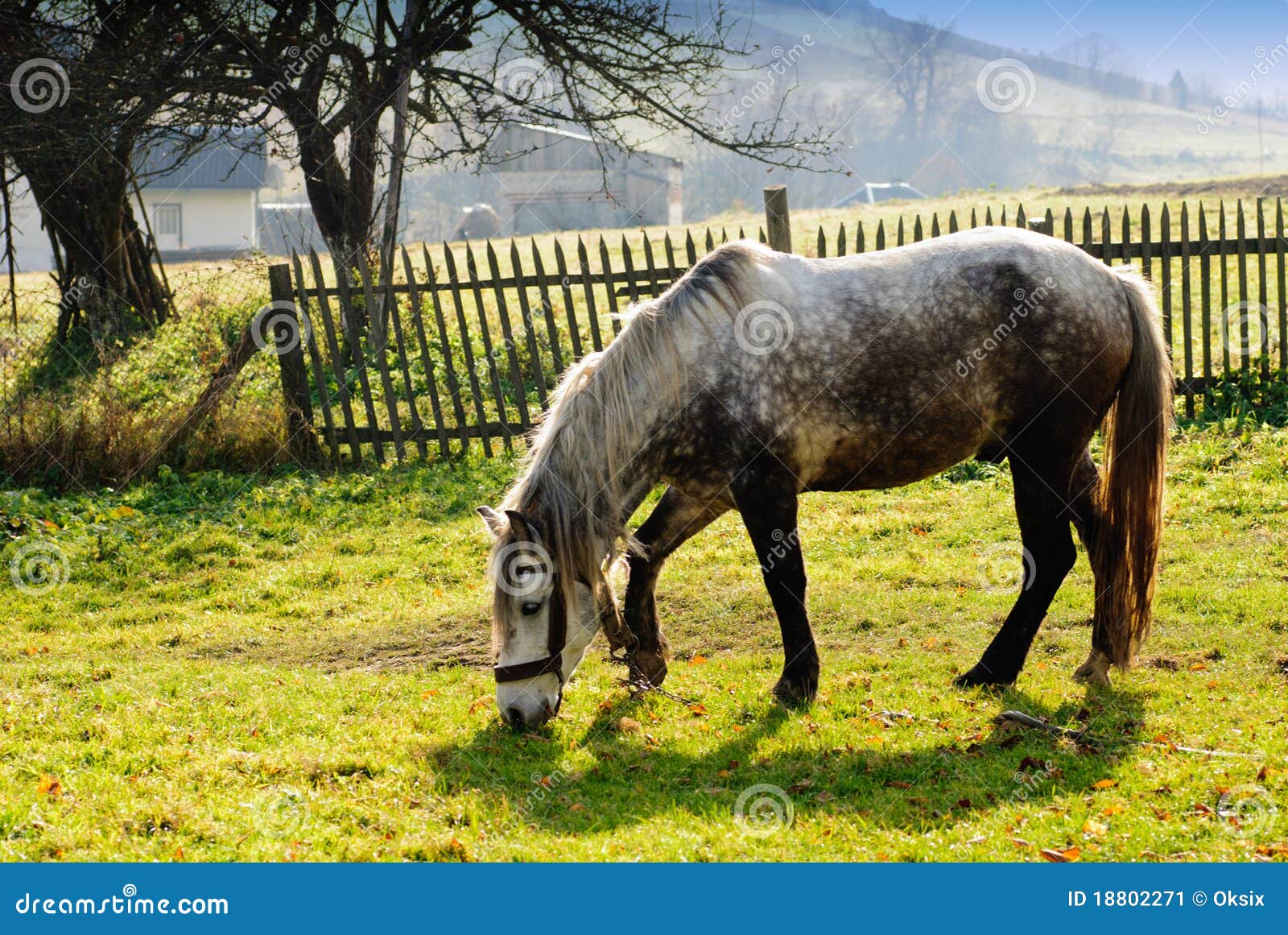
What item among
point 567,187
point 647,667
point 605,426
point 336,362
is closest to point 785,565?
point 647,667

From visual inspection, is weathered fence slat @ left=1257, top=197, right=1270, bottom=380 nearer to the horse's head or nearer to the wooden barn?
the horse's head

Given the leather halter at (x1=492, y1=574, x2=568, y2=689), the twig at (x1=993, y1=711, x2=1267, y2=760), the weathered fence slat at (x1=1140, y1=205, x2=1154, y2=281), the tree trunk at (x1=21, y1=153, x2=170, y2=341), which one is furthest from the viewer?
the tree trunk at (x1=21, y1=153, x2=170, y2=341)

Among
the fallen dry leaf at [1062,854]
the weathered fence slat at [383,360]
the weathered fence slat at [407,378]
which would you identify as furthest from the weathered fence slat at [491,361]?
the fallen dry leaf at [1062,854]

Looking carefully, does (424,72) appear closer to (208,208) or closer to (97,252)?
(97,252)

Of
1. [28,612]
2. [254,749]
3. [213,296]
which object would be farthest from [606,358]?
[213,296]

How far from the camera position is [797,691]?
5234 millimetres

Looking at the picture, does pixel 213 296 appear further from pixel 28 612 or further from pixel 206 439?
pixel 28 612

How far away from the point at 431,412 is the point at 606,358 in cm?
602

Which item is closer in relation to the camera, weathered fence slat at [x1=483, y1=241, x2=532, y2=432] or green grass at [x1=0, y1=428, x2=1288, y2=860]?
green grass at [x1=0, y1=428, x2=1288, y2=860]

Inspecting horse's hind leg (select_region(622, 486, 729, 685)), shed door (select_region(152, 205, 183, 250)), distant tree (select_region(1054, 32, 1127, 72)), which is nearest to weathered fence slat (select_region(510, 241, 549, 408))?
horse's hind leg (select_region(622, 486, 729, 685))

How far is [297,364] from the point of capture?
10320 mm

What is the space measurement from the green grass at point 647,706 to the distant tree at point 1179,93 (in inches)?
5542

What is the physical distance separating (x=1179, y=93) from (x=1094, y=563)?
14675 centimetres

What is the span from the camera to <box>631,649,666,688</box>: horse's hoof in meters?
5.53
